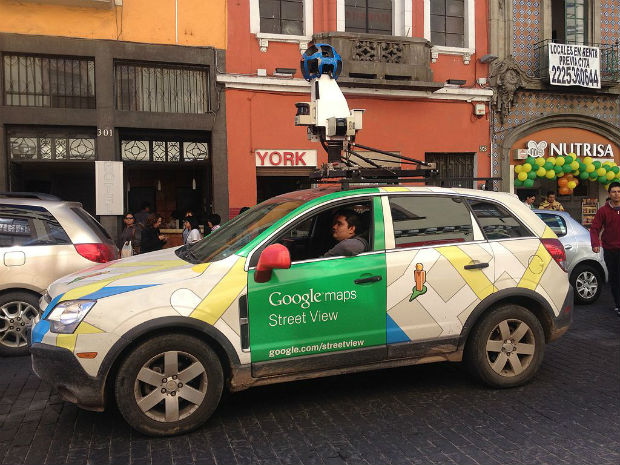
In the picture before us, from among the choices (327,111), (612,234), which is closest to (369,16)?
(327,111)

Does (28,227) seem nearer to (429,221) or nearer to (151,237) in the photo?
(151,237)

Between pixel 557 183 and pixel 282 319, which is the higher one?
pixel 557 183

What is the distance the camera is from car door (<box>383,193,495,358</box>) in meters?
4.50

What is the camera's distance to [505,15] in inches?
585

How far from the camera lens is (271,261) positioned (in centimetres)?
397

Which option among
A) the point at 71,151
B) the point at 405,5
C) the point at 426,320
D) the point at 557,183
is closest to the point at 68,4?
the point at 71,151

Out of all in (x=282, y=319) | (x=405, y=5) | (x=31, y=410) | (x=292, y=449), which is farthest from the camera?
(x=405, y=5)

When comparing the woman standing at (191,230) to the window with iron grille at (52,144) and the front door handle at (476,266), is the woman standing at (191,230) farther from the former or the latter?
the front door handle at (476,266)

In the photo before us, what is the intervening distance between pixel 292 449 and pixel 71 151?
406 inches

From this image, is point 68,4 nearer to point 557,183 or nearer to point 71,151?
point 71,151

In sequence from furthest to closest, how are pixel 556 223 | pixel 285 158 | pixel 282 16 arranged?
pixel 282 16, pixel 285 158, pixel 556 223

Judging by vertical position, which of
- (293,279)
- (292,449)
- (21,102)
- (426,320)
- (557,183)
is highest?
(21,102)

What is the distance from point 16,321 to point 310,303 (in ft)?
13.0

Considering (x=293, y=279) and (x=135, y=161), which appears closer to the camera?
(x=293, y=279)
